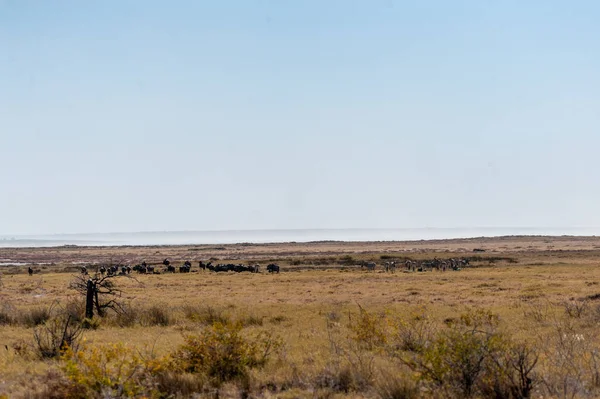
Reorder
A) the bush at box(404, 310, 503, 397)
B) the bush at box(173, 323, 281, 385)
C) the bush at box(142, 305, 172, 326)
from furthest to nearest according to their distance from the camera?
the bush at box(142, 305, 172, 326) → the bush at box(173, 323, 281, 385) → the bush at box(404, 310, 503, 397)

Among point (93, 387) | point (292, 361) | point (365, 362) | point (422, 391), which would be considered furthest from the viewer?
point (292, 361)

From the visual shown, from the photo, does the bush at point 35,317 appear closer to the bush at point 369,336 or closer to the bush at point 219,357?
the bush at point 219,357

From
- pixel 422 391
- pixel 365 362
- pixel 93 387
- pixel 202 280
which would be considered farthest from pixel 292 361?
pixel 202 280

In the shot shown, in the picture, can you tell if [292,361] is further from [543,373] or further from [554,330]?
[554,330]

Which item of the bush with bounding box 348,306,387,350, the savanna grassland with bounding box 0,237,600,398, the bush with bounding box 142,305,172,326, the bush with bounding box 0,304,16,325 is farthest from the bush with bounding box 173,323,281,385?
the bush with bounding box 0,304,16,325

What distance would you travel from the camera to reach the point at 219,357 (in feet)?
38.9

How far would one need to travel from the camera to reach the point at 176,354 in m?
12.2

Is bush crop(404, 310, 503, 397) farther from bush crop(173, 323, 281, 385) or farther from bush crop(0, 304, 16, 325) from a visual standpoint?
bush crop(0, 304, 16, 325)

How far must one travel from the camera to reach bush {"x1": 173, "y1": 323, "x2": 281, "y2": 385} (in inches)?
460

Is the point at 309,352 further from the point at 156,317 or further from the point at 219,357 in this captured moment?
the point at 156,317

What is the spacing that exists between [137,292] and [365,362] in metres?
28.6

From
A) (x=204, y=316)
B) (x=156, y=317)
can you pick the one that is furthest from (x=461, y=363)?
(x=156, y=317)

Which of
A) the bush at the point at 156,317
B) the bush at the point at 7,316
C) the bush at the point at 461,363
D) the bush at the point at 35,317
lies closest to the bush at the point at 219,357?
the bush at the point at 461,363

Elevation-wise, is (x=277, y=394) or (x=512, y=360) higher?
(x=512, y=360)
